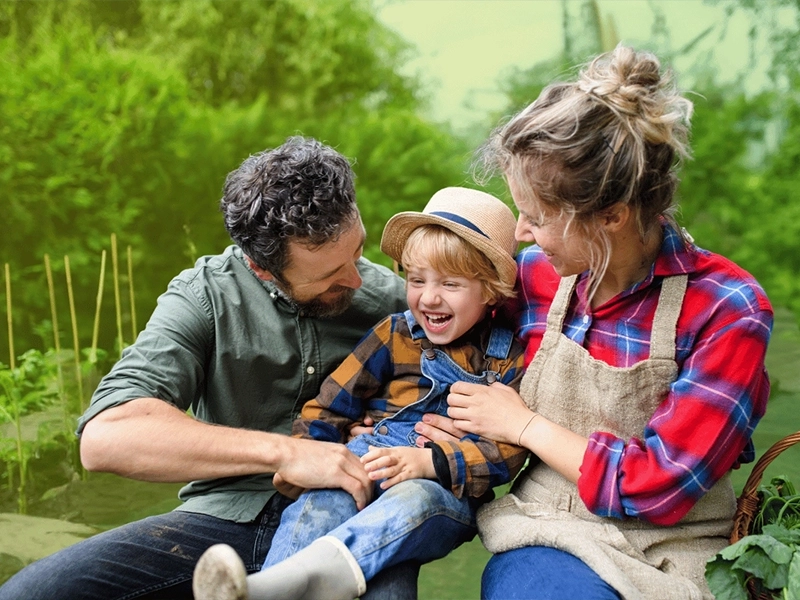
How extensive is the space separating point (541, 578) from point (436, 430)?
48 centimetres

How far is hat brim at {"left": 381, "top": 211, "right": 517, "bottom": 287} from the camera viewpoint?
6.90ft

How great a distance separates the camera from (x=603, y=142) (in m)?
1.73

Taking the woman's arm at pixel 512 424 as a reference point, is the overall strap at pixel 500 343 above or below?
above

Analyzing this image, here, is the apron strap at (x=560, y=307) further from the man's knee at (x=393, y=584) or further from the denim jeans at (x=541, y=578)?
the man's knee at (x=393, y=584)

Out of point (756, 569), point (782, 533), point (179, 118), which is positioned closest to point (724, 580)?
point (756, 569)

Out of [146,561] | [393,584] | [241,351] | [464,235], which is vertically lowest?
[146,561]

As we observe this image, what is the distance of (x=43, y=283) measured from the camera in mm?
4855

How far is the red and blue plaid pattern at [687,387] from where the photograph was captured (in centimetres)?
177

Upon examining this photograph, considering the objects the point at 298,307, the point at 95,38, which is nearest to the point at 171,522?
the point at 298,307

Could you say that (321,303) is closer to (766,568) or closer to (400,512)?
(400,512)

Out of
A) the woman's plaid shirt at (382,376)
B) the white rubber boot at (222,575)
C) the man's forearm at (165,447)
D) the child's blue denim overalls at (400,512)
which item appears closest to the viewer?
the white rubber boot at (222,575)

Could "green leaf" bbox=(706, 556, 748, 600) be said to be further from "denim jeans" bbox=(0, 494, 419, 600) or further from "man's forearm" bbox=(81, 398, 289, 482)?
"man's forearm" bbox=(81, 398, 289, 482)

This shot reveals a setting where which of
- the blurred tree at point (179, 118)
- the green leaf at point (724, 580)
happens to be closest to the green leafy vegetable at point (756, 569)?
the green leaf at point (724, 580)

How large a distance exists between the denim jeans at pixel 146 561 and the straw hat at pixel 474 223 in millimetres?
780
